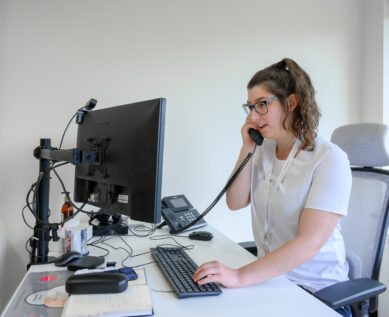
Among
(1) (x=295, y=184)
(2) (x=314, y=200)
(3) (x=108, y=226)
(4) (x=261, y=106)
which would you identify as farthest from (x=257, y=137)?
(3) (x=108, y=226)

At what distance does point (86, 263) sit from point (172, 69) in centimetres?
128

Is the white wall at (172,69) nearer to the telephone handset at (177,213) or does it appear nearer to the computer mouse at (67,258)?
the telephone handset at (177,213)

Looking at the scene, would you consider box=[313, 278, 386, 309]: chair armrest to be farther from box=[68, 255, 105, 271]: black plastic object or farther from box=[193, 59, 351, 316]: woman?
box=[68, 255, 105, 271]: black plastic object

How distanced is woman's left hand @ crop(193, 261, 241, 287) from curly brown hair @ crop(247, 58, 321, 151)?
58 centimetres

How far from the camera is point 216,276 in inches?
33.8

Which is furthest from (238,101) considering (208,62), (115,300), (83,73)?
(115,300)

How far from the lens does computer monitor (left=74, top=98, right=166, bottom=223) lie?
0.82 m

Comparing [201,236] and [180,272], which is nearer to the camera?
[180,272]

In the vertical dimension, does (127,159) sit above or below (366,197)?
above

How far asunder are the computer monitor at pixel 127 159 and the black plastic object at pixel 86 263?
7.1 inches

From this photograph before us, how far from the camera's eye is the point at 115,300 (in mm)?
748

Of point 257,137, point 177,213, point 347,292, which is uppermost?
point 257,137

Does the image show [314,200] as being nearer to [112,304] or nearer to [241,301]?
[241,301]

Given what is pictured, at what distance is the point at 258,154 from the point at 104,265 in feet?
2.69
